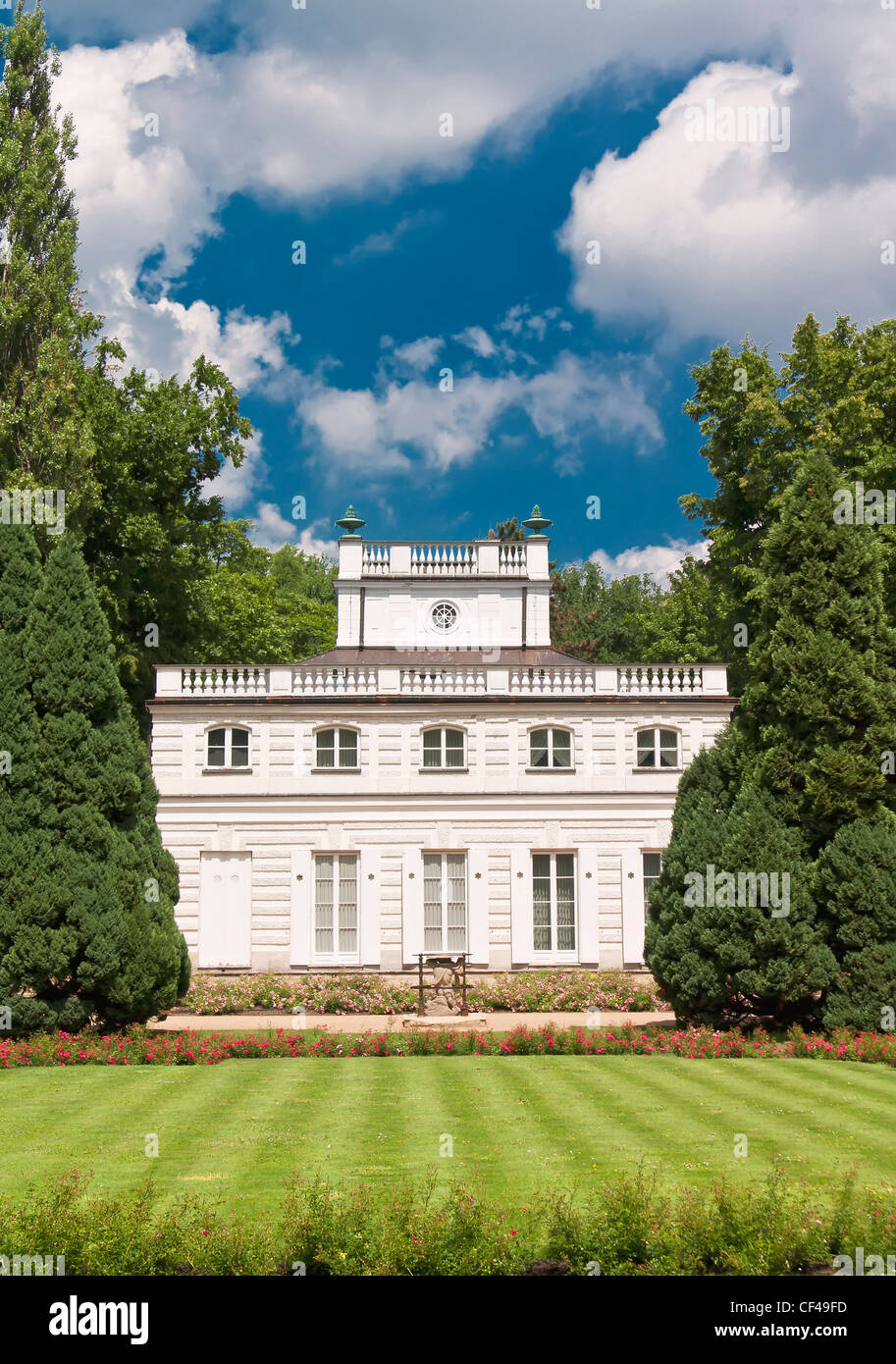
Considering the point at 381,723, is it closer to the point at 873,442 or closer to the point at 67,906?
the point at 67,906

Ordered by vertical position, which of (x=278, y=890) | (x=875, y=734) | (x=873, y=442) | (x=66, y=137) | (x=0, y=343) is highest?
(x=66, y=137)

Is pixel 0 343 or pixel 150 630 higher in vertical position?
pixel 0 343

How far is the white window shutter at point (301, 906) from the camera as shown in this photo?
2945cm

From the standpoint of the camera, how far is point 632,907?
29.9m

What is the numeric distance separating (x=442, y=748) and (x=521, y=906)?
179 inches

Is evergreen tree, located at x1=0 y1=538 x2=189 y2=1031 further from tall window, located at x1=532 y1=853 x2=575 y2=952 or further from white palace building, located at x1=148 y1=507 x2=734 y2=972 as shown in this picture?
tall window, located at x1=532 y1=853 x2=575 y2=952

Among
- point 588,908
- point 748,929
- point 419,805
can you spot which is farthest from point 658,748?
point 748,929

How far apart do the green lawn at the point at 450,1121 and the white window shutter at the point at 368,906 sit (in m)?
11.0

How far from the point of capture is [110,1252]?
896 centimetres

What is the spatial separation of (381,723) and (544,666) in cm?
454

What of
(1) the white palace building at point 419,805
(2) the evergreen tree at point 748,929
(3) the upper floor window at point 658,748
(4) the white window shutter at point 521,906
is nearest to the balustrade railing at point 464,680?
(1) the white palace building at point 419,805

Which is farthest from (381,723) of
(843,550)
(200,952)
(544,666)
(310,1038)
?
(843,550)

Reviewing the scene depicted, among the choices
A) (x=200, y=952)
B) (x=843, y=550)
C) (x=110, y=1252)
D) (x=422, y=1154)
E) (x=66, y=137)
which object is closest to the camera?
(x=110, y=1252)

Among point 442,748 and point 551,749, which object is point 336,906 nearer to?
point 442,748
